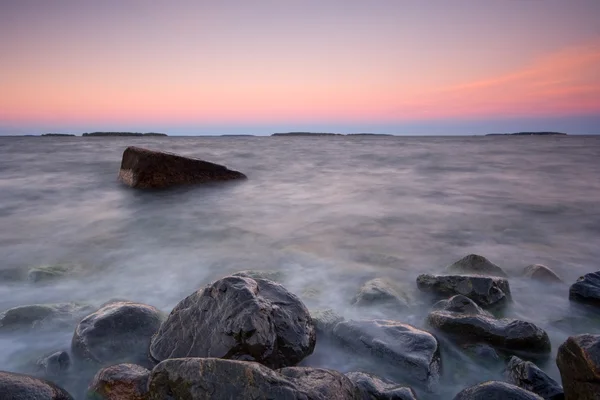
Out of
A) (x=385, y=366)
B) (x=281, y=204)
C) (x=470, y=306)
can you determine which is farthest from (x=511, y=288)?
(x=281, y=204)

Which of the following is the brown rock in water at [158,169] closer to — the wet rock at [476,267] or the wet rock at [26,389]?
the wet rock at [476,267]

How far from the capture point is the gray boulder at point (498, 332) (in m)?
3.22

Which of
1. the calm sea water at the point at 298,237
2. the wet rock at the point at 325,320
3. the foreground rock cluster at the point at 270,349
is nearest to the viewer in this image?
the foreground rock cluster at the point at 270,349

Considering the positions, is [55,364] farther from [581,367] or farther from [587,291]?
[587,291]

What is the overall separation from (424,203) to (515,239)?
3.22m

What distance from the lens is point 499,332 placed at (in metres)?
3.26

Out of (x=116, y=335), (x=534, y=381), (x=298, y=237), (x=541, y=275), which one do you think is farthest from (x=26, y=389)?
(x=541, y=275)

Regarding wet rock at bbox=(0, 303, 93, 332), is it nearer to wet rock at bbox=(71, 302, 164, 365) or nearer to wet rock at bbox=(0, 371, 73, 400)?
wet rock at bbox=(71, 302, 164, 365)

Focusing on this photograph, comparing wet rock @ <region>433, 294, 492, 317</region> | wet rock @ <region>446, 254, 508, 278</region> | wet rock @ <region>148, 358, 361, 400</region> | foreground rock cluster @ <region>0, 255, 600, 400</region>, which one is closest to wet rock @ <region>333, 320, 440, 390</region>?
foreground rock cluster @ <region>0, 255, 600, 400</region>

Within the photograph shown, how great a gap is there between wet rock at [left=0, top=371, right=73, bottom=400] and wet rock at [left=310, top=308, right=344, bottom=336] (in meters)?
1.90

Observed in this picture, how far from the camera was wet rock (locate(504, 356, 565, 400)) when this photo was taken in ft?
8.38

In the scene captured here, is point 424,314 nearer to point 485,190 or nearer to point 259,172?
point 485,190

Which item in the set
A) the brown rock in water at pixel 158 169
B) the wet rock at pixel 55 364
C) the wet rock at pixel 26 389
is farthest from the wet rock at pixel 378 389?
the brown rock in water at pixel 158 169

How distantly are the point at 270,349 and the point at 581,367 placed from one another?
1.86m
